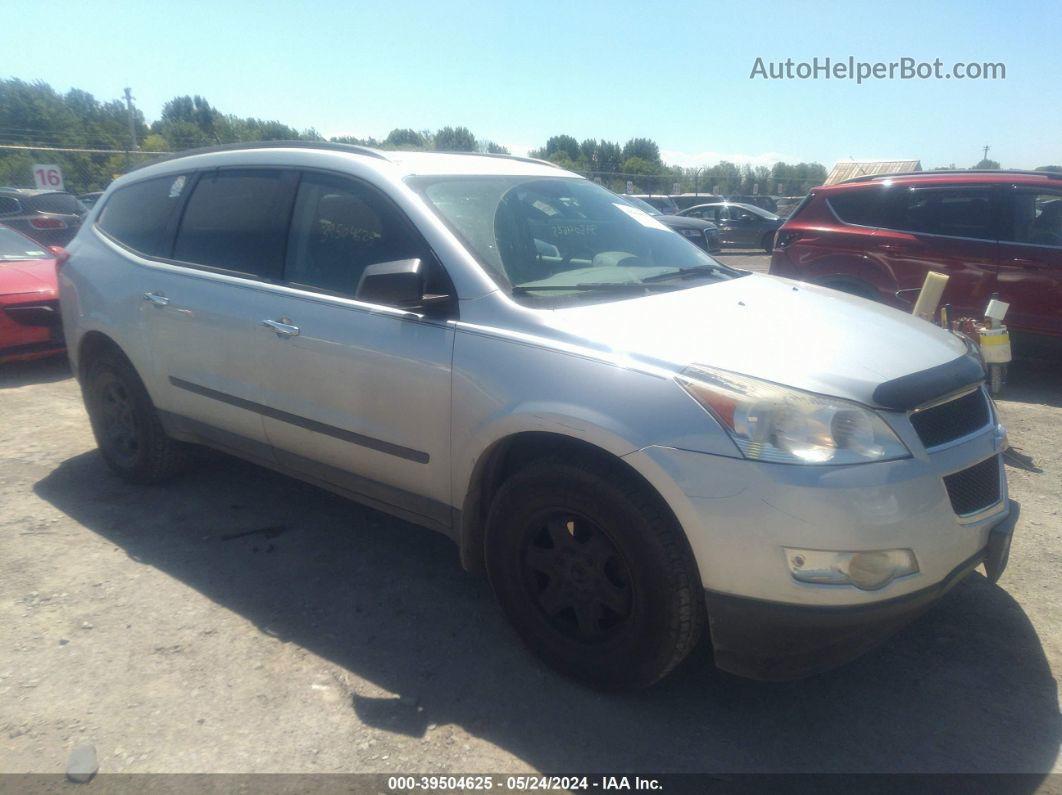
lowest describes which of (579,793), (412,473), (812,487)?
(579,793)

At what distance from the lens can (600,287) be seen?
310cm

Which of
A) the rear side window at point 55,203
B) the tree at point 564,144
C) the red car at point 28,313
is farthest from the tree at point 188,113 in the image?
the red car at point 28,313

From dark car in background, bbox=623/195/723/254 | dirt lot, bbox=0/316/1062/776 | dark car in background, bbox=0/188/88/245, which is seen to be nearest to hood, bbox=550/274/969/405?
dirt lot, bbox=0/316/1062/776

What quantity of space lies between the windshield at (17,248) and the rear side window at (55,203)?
7.25m

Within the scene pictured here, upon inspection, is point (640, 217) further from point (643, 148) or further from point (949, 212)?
point (643, 148)

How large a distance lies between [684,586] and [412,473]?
47.1 inches

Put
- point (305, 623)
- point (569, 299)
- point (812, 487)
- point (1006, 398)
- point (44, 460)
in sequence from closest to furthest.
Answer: point (812, 487) < point (569, 299) < point (305, 623) < point (44, 460) < point (1006, 398)

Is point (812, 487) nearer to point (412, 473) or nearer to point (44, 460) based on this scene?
point (412, 473)

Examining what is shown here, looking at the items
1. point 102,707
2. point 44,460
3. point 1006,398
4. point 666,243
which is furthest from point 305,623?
point 1006,398

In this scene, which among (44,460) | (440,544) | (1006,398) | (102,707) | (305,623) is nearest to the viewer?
(102,707)

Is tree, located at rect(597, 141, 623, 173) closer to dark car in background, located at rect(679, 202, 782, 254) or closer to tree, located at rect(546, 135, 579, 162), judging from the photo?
tree, located at rect(546, 135, 579, 162)

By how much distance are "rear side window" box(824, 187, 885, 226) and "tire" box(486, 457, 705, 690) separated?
19.1 ft

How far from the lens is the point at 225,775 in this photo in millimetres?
2406

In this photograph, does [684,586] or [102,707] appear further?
[102,707]
